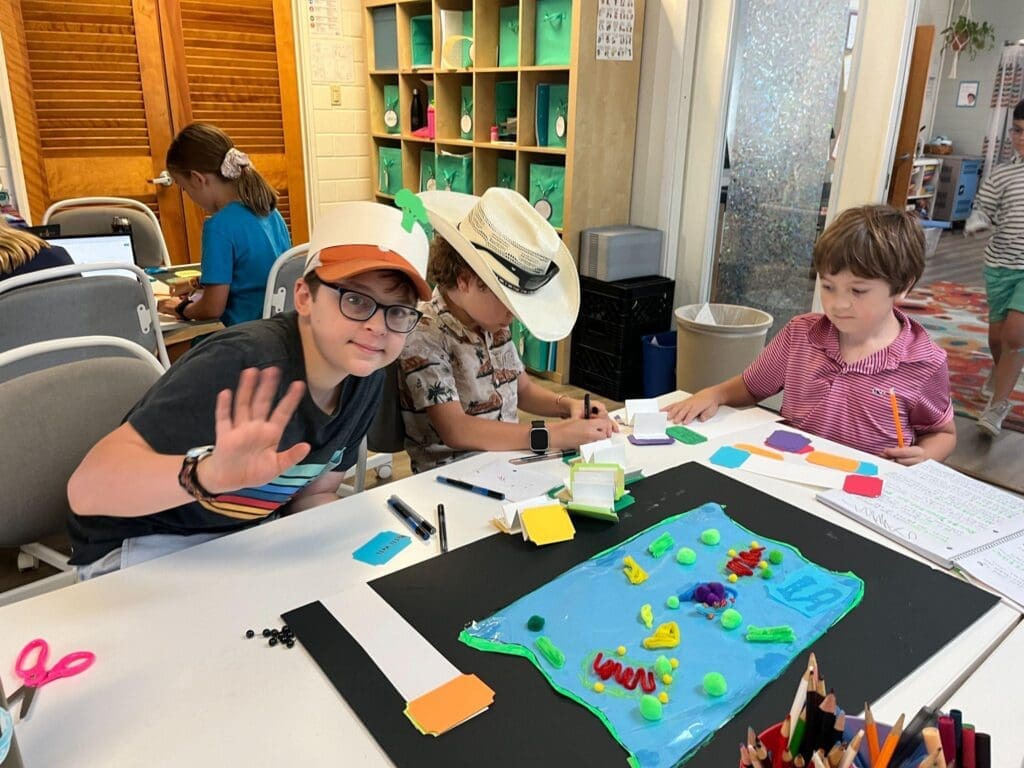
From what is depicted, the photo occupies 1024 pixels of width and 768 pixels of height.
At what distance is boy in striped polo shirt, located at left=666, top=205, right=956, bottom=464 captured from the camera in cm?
154

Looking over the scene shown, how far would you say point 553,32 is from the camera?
344cm

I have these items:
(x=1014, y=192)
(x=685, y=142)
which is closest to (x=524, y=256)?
(x=685, y=142)

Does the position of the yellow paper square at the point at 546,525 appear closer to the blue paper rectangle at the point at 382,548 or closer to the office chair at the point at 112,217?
the blue paper rectangle at the point at 382,548

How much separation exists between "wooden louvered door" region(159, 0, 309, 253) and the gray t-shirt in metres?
3.48

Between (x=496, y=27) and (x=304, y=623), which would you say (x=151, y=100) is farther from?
(x=304, y=623)

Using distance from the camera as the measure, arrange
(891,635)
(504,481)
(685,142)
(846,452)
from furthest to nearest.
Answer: (685,142), (846,452), (504,481), (891,635)

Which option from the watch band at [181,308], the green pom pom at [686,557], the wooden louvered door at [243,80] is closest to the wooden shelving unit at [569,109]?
the wooden louvered door at [243,80]

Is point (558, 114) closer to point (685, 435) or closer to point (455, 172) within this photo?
point (455, 172)

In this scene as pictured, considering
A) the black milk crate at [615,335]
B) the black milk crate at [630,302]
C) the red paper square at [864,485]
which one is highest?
the red paper square at [864,485]

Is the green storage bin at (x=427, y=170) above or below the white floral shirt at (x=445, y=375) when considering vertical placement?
above

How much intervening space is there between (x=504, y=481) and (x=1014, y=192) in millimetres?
2966

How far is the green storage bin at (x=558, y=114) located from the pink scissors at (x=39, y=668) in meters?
3.08

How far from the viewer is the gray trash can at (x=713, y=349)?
3.01 m

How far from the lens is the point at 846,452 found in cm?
149
